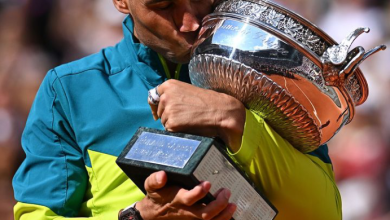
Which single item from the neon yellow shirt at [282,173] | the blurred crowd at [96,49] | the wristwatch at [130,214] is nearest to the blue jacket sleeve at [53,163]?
the wristwatch at [130,214]

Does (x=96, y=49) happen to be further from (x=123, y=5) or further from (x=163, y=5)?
(x=163, y=5)

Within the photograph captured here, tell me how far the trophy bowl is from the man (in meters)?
0.05

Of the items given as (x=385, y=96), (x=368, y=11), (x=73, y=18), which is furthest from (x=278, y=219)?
(x=73, y=18)

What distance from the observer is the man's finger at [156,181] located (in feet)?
4.80

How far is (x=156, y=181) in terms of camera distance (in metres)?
1.47

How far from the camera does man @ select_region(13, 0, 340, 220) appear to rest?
158 centimetres

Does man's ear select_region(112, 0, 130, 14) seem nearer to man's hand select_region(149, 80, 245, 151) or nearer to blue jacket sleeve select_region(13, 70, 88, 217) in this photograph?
blue jacket sleeve select_region(13, 70, 88, 217)

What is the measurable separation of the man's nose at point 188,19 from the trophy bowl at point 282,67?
100mm

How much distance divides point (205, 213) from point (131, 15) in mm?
702

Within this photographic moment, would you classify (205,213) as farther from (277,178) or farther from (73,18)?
(73,18)

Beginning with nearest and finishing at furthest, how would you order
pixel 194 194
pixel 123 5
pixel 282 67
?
pixel 194 194 → pixel 282 67 → pixel 123 5

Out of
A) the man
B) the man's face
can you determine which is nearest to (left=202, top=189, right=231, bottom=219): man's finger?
the man

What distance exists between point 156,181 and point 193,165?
8 centimetres

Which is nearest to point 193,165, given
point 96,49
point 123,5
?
point 123,5
